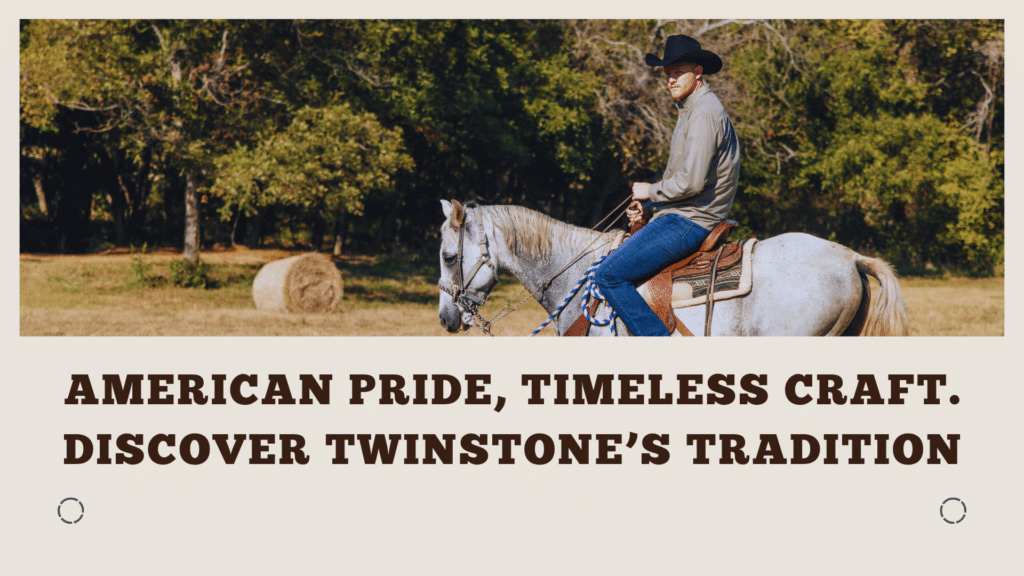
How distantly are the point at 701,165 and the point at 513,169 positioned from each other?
96.2 ft

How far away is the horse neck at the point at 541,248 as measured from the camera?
5578 millimetres

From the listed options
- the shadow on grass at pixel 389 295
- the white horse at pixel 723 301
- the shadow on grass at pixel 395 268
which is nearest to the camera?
the white horse at pixel 723 301

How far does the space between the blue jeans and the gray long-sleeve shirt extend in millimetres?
109

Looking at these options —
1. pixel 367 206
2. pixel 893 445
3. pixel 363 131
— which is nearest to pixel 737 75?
pixel 363 131

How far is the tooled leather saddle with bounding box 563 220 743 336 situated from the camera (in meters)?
5.06

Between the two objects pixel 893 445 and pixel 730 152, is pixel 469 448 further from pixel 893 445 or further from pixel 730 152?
pixel 893 445

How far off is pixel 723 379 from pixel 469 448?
6.12ft

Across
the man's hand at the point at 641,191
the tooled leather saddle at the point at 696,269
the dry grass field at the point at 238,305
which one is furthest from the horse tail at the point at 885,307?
the dry grass field at the point at 238,305

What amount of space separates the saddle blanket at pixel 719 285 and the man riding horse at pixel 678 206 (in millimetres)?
154

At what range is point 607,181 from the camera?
33344 mm

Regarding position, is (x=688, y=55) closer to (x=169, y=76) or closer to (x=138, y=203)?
(x=169, y=76)

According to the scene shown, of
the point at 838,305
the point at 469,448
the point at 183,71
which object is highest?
the point at 183,71

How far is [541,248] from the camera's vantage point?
18.4 ft

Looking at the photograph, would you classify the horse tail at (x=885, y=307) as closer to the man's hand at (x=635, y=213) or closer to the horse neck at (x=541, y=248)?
the man's hand at (x=635, y=213)
